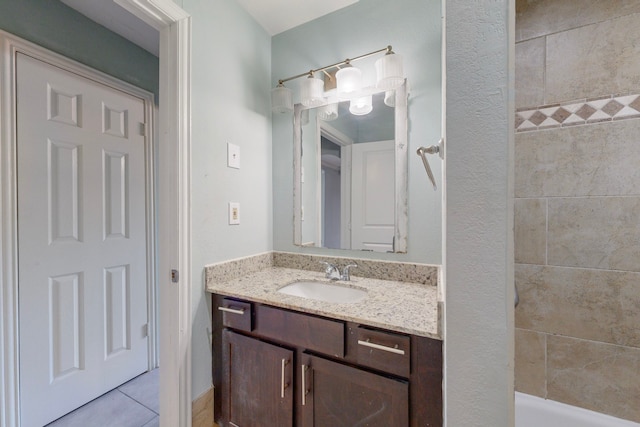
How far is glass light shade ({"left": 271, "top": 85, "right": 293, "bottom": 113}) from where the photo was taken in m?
1.56

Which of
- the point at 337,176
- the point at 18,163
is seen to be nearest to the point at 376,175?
the point at 337,176

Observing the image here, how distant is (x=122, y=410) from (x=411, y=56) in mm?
2520

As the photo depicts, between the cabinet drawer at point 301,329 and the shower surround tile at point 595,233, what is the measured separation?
3.65 ft

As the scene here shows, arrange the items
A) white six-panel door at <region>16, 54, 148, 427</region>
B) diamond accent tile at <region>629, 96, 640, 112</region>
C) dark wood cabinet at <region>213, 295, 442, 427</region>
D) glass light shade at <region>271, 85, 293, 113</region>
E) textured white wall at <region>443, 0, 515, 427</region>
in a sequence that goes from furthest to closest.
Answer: glass light shade at <region>271, 85, 293, 113</region> < white six-panel door at <region>16, 54, 148, 427</region> < diamond accent tile at <region>629, 96, 640, 112</region> < dark wood cabinet at <region>213, 295, 442, 427</region> < textured white wall at <region>443, 0, 515, 427</region>

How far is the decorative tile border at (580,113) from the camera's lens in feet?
3.58

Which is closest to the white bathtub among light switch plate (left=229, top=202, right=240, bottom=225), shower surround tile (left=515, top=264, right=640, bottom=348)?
shower surround tile (left=515, top=264, right=640, bottom=348)

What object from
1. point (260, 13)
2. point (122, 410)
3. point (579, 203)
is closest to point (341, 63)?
point (260, 13)

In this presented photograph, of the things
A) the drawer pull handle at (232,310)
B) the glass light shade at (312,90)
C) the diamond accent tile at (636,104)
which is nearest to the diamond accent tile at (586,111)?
the diamond accent tile at (636,104)

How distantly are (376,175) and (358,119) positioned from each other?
331 millimetres

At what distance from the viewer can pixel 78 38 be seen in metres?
1.50

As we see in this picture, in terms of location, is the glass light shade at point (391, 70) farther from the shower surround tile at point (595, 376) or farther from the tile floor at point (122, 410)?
the tile floor at point (122, 410)

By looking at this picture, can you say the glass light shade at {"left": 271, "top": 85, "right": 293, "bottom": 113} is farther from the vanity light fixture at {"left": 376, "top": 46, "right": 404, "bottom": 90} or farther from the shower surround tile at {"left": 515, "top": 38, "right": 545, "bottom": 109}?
the shower surround tile at {"left": 515, "top": 38, "right": 545, "bottom": 109}

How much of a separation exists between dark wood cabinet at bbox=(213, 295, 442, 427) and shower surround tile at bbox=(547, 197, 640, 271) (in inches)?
36.9

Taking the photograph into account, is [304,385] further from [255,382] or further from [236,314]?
[236,314]
